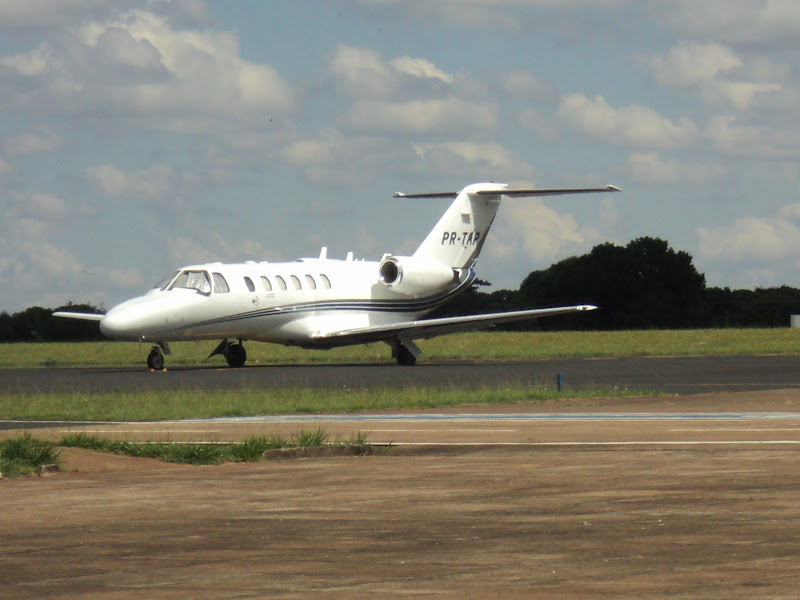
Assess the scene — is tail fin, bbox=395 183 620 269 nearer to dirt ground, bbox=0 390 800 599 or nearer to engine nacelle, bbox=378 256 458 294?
engine nacelle, bbox=378 256 458 294

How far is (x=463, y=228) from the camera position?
172ft

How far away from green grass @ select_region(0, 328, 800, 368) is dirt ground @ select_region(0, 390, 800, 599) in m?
37.1

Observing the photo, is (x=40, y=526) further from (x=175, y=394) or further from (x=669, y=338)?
(x=669, y=338)

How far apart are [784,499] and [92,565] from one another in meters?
5.72

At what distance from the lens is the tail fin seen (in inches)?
2056

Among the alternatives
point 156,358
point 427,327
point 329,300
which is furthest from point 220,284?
point 427,327

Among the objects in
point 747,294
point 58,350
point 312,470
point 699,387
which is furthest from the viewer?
point 747,294

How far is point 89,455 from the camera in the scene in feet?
55.9

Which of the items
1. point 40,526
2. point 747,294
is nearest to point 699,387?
point 40,526

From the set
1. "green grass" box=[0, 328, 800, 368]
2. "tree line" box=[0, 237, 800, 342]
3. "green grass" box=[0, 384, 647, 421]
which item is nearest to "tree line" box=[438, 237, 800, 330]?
"tree line" box=[0, 237, 800, 342]

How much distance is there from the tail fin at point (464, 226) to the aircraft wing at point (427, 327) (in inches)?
195

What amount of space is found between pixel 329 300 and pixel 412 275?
3.34m

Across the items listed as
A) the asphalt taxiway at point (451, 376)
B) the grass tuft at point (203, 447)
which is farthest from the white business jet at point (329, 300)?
the grass tuft at point (203, 447)

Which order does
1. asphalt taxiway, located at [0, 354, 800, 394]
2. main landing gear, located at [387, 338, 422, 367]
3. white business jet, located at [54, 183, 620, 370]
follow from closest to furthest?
asphalt taxiway, located at [0, 354, 800, 394], white business jet, located at [54, 183, 620, 370], main landing gear, located at [387, 338, 422, 367]
